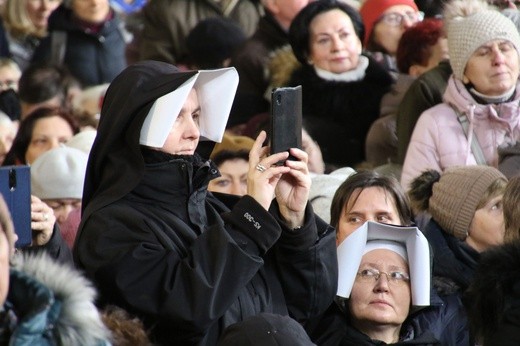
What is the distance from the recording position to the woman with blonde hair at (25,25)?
419 inches

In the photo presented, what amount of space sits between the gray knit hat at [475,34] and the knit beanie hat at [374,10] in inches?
Answer: 61.5

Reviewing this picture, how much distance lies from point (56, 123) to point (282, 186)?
339cm

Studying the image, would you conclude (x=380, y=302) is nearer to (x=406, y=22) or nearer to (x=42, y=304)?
(x=42, y=304)

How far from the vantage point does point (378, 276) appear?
559 centimetres

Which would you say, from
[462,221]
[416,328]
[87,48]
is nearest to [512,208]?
[462,221]

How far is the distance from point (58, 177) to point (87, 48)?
3374mm

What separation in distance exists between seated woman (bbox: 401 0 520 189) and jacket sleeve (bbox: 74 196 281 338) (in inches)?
95.5

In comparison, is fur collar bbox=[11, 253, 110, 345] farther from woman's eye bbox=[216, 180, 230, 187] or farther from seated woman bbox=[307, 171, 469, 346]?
woman's eye bbox=[216, 180, 230, 187]

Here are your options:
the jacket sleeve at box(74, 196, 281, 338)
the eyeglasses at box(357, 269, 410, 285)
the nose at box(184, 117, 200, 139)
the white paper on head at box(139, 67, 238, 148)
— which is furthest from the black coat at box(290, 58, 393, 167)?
the jacket sleeve at box(74, 196, 281, 338)

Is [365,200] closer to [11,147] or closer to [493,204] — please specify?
[493,204]

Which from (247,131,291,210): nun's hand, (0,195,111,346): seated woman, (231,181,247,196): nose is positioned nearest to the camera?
(0,195,111,346): seated woman

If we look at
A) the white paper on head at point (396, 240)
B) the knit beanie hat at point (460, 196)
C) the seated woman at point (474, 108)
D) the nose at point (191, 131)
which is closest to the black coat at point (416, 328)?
the white paper on head at point (396, 240)

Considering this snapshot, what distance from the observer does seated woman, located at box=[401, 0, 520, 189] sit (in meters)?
7.18

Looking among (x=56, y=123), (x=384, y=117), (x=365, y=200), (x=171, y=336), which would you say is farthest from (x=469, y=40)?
(x=171, y=336)
